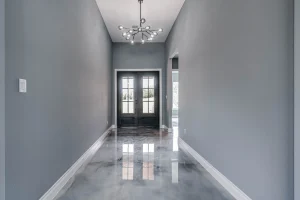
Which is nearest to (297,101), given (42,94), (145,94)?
(42,94)

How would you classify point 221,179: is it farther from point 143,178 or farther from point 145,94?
point 145,94

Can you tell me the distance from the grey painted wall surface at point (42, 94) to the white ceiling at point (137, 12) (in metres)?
1.42

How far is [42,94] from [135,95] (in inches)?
215

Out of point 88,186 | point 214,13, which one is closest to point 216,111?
point 214,13

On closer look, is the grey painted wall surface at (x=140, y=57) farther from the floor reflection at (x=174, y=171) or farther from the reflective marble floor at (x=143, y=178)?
the floor reflection at (x=174, y=171)

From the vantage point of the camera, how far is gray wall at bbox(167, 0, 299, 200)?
155cm

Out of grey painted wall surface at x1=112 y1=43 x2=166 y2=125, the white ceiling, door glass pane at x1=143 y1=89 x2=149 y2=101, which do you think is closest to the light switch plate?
the white ceiling

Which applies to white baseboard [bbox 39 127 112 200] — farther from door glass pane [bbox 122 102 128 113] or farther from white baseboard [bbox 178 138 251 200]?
door glass pane [bbox 122 102 128 113]

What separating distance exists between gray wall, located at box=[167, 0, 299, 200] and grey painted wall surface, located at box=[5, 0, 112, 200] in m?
2.03

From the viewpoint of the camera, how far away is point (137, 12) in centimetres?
492

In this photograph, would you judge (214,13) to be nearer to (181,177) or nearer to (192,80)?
(192,80)

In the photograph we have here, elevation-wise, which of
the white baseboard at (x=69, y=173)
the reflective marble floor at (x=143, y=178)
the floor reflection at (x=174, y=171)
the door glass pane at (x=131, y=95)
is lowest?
the floor reflection at (x=174, y=171)

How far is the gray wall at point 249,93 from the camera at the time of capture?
155 cm

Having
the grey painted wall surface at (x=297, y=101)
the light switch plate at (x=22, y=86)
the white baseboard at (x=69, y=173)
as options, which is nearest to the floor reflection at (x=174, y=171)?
the white baseboard at (x=69, y=173)
